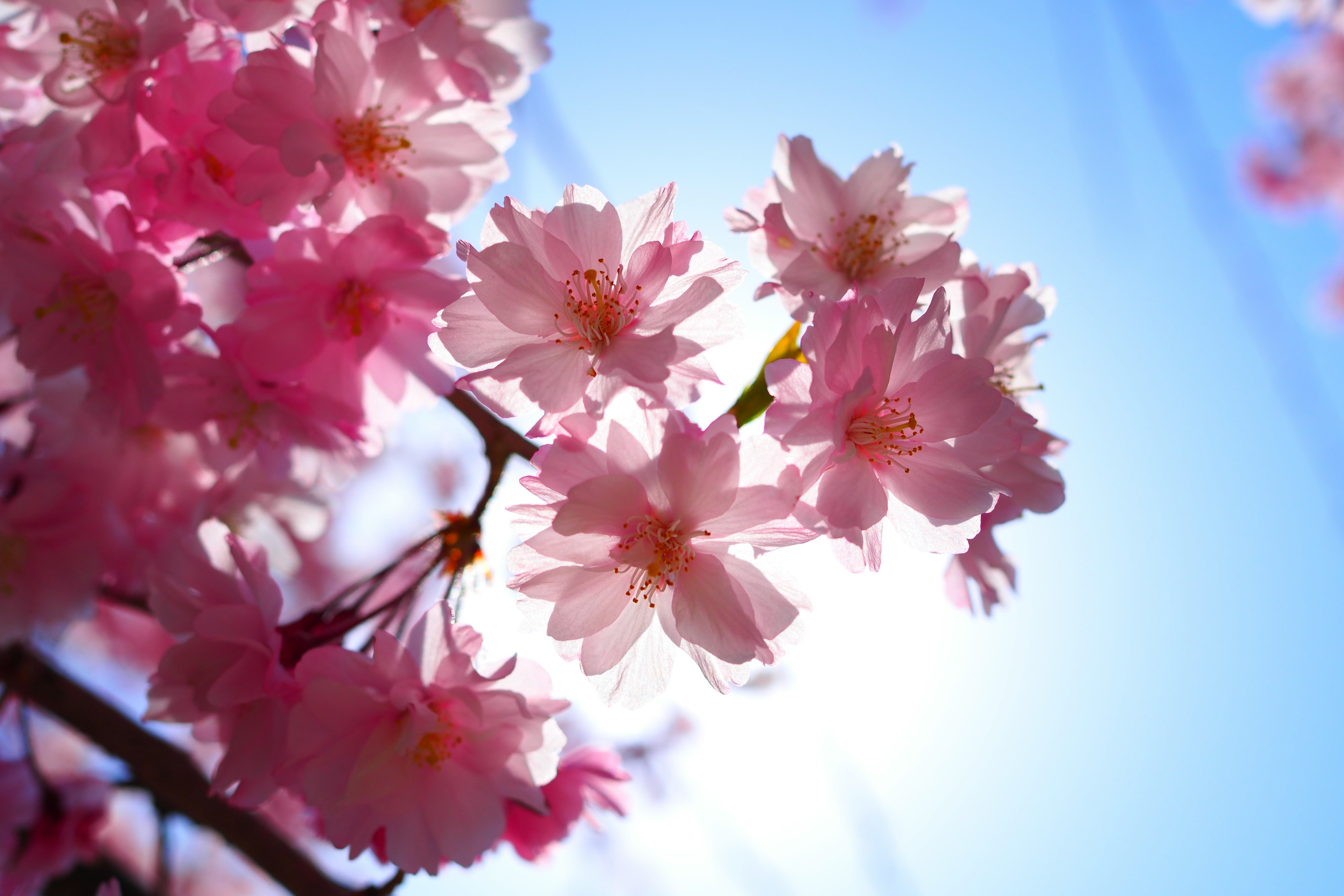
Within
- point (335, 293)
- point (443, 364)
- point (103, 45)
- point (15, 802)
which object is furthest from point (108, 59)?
point (15, 802)

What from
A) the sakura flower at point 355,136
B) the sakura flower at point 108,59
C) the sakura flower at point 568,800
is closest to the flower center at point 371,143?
the sakura flower at point 355,136

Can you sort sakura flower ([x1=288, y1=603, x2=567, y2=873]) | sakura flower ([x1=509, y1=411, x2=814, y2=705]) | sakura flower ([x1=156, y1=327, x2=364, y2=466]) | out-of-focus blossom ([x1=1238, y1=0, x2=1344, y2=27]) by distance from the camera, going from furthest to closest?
out-of-focus blossom ([x1=1238, y1=0, x2=1344, y2=27]), sakura flower ([x1=156, y1=327, x2=364, y2=466]), sakura flower ([x1=288, y1=603, x2=567, y2=873]), sakura flower ([x1=509, y1=411, x2=814, y2=705])

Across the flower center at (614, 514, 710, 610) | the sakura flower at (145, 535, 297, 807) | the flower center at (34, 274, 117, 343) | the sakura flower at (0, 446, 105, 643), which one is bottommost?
the sakura flower at (0, 446, 105, 643)

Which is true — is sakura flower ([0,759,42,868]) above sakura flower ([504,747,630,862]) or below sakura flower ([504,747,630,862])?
below

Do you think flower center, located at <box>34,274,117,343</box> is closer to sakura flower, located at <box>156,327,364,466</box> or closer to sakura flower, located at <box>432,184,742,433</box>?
sakura flower, located at <box>156,327,364,466</box>

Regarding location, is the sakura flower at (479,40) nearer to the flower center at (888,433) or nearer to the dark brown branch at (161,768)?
the flower center at (888,433)

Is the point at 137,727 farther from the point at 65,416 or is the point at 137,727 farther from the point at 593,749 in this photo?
the point at 593,749

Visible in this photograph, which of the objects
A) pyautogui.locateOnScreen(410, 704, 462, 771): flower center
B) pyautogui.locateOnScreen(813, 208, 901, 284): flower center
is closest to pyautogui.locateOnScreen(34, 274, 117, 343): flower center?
pyautogui.locateOnScreen(410, 704, 462, 771): flower center

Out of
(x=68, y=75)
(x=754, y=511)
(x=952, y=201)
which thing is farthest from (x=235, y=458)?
(x=952, y=201)
